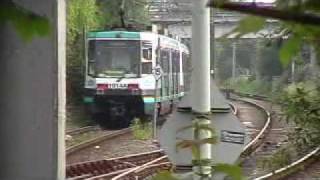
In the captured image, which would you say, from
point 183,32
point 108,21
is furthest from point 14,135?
point 183,32

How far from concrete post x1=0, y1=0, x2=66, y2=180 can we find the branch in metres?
5.22

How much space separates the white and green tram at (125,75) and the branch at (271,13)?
62.6ft

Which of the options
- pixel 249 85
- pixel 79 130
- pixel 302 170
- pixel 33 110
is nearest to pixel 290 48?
pixel 33 110

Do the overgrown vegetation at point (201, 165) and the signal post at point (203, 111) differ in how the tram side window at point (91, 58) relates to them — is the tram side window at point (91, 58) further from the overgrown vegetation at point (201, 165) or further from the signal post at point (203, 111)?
the overgrown vegetation at point (201, 165)

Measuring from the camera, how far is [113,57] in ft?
67.6

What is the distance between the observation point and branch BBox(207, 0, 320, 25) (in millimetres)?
937

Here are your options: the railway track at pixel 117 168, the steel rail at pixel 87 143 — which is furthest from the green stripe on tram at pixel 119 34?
the railway track at pixel 117 168

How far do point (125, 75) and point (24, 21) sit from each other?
786 inches

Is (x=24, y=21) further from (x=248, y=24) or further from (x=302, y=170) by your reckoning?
(x=302, y=170)

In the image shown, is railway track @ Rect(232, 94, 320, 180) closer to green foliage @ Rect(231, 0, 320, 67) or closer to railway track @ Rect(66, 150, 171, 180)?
railway track @ Rect(66, 150, 171, 180)

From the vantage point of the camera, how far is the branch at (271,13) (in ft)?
3.07

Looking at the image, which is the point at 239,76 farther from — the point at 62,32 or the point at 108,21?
the point at 62,32

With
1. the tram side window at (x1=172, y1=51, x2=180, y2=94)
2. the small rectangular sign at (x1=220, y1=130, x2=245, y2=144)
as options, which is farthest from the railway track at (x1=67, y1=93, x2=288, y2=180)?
the tram side window at (x1=172, y1=51, x2=180, y2=94)

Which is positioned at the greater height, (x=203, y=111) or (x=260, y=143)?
(x=203, y=111)
